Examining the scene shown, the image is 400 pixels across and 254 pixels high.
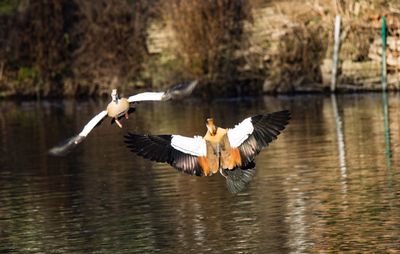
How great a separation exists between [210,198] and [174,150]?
12.3ft

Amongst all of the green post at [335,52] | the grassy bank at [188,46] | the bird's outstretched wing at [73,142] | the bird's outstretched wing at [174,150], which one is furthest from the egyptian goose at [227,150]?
the green post at [335,52]

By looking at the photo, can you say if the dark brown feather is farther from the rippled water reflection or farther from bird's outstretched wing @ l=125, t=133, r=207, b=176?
the rippled water reflection

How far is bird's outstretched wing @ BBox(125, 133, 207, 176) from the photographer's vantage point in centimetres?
1510

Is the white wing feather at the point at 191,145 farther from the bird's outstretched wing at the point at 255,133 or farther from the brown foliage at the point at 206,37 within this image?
the brown foliage at the point at 206,37

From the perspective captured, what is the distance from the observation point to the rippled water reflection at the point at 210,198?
15.5 metres

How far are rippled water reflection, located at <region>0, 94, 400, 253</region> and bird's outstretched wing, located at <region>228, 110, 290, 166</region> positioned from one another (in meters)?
1.05

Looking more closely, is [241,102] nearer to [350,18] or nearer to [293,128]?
[350,18]

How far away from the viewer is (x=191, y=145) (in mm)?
15312

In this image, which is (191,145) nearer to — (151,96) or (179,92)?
(179,92)

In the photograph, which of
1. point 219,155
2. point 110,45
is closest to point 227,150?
point 219,155

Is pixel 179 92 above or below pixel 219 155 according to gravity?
above

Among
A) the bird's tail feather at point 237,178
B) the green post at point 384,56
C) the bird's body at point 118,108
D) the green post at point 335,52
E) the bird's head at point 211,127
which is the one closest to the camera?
the bird's head at point 211,127

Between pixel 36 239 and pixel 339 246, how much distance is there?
395 centimetres

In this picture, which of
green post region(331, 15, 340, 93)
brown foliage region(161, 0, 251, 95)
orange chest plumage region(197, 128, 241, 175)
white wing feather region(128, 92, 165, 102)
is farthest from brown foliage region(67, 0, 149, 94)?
orange chest plumage region(197, 128, 241, 175)
